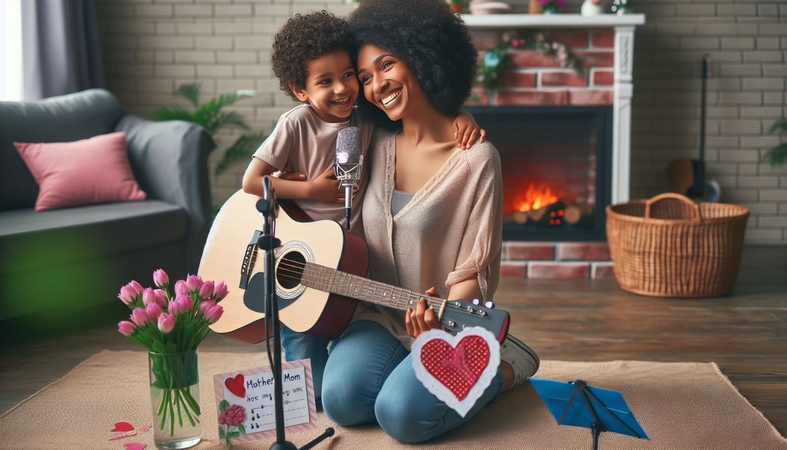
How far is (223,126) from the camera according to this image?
4.32 meters

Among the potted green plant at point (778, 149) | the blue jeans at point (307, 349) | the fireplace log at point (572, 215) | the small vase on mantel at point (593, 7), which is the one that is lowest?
the blue jeans at point (307, 349)

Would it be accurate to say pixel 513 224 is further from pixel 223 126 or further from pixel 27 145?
pixel 27 145

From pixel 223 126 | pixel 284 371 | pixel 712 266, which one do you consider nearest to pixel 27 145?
pixel 223 126

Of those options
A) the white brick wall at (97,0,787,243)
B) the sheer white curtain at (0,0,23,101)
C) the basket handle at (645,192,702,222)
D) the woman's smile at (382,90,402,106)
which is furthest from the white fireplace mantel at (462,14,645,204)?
the sheer white curtain at (0,0,23,101)

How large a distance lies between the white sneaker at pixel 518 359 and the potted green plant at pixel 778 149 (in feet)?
8.49

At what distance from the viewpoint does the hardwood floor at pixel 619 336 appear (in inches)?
92.0

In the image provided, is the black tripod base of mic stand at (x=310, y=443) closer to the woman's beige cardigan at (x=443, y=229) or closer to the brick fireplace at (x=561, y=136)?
the woman's beige cardigan at (x=443, y=229)

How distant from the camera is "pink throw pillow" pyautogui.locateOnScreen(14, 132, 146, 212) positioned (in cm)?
299

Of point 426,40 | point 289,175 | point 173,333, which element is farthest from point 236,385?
point 426,40

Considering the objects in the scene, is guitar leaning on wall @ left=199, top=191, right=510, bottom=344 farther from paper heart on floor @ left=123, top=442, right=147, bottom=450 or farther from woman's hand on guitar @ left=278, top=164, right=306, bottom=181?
paper heart on floor @ left=123, top=442, right=147, bottom=450

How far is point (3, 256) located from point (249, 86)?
2070 millimetres

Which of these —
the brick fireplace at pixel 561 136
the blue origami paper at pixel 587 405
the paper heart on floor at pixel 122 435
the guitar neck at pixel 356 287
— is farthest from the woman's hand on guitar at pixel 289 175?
the brick fireplace at pixel 561 136

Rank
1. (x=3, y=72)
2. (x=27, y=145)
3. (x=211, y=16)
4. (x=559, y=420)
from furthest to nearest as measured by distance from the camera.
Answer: (x=211, y=16), (x=3, y=72), (x=27, y=145), (x=559, y=420)

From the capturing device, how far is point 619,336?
109 inches
